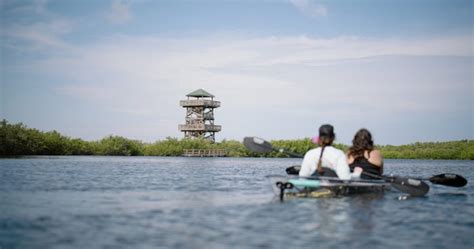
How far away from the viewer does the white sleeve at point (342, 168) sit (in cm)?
1024

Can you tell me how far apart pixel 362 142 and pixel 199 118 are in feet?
181

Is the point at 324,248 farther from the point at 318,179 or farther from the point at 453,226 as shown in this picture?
the point at 318,179

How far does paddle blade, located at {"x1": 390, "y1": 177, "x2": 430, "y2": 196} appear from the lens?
11625mm

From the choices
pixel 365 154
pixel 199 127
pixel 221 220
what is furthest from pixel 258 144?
pixel 199 127

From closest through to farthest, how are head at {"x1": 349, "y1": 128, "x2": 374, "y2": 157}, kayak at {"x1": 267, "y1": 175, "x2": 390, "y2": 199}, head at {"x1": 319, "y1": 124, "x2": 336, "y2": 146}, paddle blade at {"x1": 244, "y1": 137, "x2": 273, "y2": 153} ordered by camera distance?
head at {"x1": 319, "y1": 124, "x2": 336, "y2": 146} < kayak at {"x1": 267, "y1": 175, "x2": 390, "y2": 199} < head at {"x1": 349, "y1": 128, "x2": 374, "y2": 157} < paddle blade at {"x1": 244, "y1": 137, "x2": 273, "y2": 153}

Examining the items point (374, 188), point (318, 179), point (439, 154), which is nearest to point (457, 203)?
point (374, 188)

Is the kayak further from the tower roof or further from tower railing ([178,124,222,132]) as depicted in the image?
the tower roof

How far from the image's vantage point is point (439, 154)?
232ft

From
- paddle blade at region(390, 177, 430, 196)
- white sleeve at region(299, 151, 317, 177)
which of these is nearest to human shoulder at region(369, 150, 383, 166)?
paddle blade at region(390, 177, 430, 196)

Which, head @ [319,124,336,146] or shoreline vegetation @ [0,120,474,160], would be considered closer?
head @ [319,124,336,146]

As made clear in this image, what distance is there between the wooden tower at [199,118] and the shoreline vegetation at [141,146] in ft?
8.51

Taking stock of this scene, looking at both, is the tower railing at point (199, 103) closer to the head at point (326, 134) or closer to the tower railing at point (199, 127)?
the tower railing at point (199, 127)

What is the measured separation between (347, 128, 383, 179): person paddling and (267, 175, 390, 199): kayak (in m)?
0.52

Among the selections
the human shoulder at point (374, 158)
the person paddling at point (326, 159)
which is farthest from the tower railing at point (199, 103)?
the person paddling at point (326, 159)
